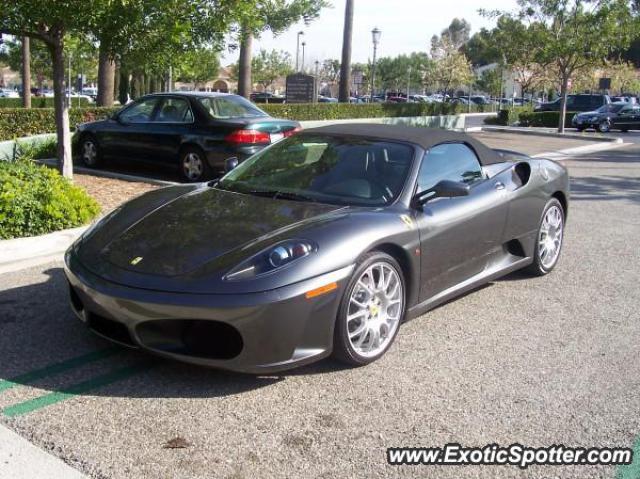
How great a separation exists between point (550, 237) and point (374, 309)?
2676mm

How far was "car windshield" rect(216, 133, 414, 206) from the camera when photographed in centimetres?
456

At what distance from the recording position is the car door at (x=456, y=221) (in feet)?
14.8

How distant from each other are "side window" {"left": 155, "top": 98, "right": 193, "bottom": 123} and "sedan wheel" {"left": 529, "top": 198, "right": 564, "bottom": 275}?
6.09 meters

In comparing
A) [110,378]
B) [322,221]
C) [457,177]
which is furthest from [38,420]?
[457,177]

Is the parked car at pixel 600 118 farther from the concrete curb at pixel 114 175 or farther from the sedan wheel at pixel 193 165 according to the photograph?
the concrete curb at pixel 114 175

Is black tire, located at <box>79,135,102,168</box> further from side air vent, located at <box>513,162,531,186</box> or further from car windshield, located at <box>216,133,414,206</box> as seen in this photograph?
side air vent, located at <box>513,162,531,186</box>

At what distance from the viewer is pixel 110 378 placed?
148 inches

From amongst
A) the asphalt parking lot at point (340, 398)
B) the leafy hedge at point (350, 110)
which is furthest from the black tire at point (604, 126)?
the asphalt parking lot at point (340, 398)

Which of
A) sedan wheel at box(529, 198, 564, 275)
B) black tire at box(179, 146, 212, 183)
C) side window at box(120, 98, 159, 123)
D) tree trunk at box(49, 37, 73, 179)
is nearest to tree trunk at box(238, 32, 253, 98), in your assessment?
side window at box(120, 98, 159, 123)

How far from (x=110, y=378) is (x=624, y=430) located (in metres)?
2.61

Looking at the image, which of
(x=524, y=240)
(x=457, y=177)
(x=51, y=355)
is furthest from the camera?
(x=524, y=240)

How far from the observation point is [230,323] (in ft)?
11.4

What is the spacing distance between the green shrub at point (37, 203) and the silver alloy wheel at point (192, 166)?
336 cm

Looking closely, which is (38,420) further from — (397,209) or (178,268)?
(397,209)
